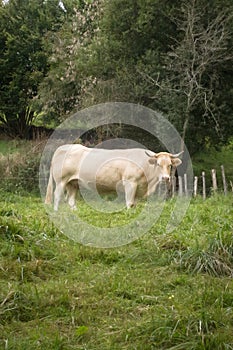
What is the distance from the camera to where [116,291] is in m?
5.35

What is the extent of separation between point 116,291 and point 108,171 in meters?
8.24

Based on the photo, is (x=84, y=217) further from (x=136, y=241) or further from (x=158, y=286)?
(x=158, y=286)

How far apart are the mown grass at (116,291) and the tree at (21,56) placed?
25708 mm

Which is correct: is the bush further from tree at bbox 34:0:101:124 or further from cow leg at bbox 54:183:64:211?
cow leg at bbox 54:183:64:211

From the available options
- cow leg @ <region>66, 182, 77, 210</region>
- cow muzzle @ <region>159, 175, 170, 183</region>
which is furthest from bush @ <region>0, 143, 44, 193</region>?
cow muzzle @ <region>159, 175, 170, 183</region>

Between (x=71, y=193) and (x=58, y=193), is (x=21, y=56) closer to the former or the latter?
(x=71, y=193)

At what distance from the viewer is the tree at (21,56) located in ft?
107

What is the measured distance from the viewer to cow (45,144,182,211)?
13242 millimetres

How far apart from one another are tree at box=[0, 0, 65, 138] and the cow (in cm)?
1917

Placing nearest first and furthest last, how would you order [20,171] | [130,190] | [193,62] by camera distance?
[130,190] → [193,62] → [20,171]

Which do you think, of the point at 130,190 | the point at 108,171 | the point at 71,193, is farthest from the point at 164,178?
the point at 71,193

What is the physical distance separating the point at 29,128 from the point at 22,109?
5.12 ft

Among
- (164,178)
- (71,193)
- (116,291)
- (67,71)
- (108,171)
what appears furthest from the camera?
(67,71)

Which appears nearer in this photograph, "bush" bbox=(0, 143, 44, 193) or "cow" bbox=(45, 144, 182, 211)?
"cow" bbox=(45, 144, 182, 211)
